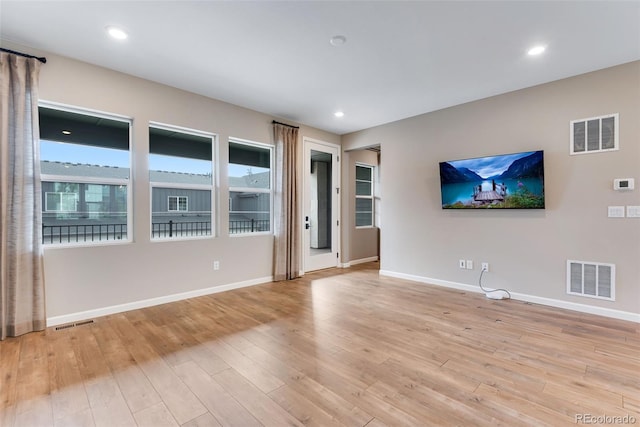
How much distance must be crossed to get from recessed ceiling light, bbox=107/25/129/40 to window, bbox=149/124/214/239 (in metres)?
1.16

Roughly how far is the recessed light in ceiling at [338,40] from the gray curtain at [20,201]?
292 cm

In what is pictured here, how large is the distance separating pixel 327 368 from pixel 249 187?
3.20 m

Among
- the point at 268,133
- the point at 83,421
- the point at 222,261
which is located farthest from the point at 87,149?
the point at 83,421

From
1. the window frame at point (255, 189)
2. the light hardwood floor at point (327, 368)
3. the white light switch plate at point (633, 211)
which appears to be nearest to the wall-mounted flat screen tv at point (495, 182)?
the white light switch plate at point (633, 211)

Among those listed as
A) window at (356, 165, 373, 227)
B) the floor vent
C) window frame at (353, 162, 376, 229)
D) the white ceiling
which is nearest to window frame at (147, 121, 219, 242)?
the white ceiling

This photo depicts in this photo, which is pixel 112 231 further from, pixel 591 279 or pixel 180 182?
pixel 591 279

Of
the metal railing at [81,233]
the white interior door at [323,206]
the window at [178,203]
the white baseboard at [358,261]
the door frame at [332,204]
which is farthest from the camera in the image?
the white baseboard at [358,261]

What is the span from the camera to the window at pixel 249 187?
173 inches

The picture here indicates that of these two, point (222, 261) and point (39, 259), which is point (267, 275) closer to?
point (222, 261)

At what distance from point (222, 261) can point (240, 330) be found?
1.58 metres

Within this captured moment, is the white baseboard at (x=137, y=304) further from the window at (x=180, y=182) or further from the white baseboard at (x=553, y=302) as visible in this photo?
the white baseboard at (x=553, y=302)

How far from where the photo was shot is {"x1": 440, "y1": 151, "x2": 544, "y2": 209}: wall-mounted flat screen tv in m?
3.50

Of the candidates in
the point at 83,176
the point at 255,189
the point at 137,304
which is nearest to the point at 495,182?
the point at 255,189

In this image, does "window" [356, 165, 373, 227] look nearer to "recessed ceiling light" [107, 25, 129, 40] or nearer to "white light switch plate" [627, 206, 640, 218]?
"white light switch plate" [627, 206, 640, 218]
